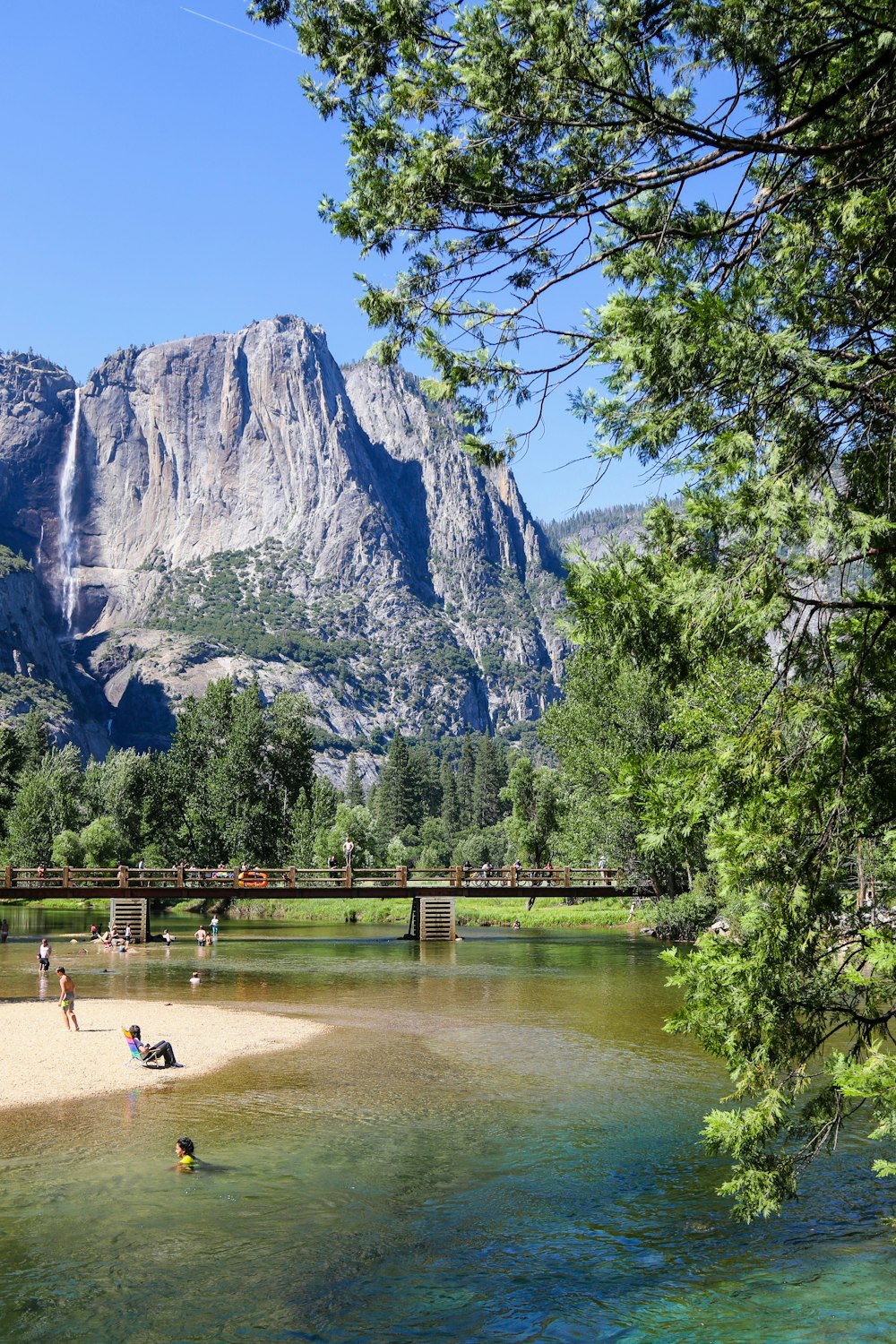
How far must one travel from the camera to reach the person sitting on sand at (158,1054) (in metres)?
20.8

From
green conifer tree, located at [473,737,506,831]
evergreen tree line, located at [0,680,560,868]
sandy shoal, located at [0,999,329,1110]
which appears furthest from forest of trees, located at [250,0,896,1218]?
green conifer tree, located at [473,737,506,831]

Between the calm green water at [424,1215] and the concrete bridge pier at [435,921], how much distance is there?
97.3 feet

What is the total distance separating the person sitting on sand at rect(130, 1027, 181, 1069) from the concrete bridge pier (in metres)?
32.0

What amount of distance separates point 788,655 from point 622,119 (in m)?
4.04

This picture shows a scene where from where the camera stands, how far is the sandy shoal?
64.0ft

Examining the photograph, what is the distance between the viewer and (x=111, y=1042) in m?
23.5

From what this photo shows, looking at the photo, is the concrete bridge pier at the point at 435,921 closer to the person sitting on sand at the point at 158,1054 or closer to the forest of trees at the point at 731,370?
the person sitting on sand at the point at 158,1054

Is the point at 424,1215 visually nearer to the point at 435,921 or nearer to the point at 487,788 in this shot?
the point at 435,921

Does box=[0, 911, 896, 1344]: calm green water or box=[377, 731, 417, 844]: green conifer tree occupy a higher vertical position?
box=[377, 731, 417, 844]: green conifer tree

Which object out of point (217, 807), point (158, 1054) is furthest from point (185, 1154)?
point (217, 807)

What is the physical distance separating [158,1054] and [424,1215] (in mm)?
10365

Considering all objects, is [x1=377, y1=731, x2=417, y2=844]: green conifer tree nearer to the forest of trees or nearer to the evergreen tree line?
the evergreen tree line

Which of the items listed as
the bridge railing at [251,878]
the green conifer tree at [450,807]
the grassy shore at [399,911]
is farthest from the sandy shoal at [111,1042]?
the green conifer tree at [450,807]

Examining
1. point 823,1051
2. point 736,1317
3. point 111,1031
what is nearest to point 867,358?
point 736,1317
